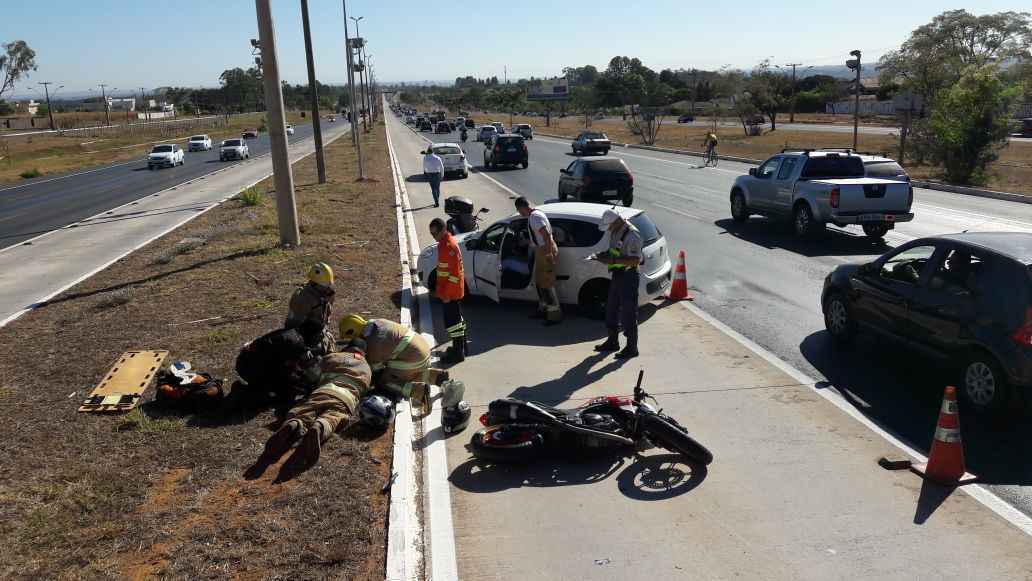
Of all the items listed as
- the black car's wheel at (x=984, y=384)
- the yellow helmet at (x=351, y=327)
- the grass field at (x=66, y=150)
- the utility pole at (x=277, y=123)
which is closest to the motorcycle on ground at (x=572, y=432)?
the yellow helmet at (x=351, y=327)

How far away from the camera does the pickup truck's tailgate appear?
1541 cm

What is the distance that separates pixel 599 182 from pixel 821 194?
6.82m

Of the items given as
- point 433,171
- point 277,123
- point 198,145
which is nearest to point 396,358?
point 277,123

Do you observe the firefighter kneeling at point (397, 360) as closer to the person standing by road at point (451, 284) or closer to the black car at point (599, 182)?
the person standing by road at point (451, 284)

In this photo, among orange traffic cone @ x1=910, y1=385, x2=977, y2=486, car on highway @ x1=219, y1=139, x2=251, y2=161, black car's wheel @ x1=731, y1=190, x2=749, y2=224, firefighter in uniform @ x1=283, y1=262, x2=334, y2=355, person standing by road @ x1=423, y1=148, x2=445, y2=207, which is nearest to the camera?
orange traffic cone @ x1=910, y1=385, x2=977, y2=486

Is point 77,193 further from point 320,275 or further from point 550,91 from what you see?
point 550,91

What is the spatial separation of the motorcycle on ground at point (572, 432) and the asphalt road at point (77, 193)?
60.2 ft

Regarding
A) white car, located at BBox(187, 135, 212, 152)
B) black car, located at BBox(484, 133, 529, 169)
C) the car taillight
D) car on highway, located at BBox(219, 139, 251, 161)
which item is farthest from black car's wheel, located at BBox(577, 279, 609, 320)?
white car, located at BBox(187, 135, 212, 152)

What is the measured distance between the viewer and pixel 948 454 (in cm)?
565

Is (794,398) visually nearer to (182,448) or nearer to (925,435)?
(925,435)

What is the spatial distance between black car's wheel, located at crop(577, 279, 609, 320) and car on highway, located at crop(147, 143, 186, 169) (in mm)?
44104

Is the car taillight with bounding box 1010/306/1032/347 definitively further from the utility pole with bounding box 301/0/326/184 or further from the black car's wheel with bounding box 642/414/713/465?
the utility pole with bounding box 301/0/326/184

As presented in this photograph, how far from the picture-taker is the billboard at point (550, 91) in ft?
559

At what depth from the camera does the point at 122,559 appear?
180 inches
